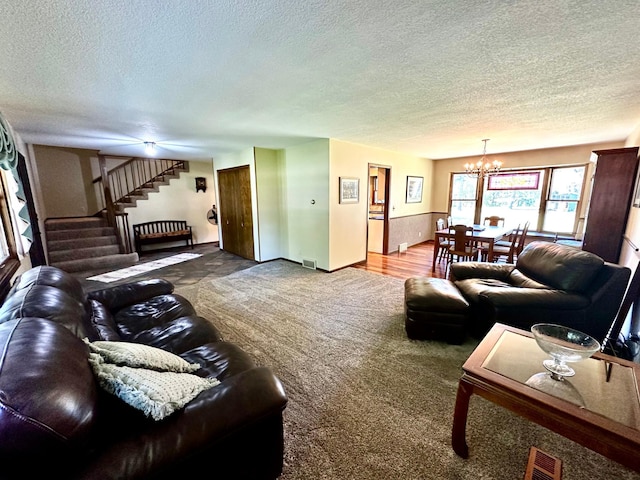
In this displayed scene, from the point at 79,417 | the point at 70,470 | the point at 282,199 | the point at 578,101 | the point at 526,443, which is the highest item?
the point at 578,101

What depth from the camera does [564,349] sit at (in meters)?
1.36

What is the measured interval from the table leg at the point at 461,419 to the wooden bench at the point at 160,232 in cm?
714

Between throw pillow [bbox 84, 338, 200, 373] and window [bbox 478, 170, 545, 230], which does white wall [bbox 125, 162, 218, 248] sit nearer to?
throw pillow [bbox 84, 338, 200, 373]

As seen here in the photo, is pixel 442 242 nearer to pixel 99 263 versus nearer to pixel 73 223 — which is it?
pixel 99 263

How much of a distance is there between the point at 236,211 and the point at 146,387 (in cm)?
532

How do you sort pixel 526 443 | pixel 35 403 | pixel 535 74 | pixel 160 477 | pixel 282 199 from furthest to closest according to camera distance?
1. pixel 282 199
2. pixel 535 74
3. pixel 526 443
4. pixel 160 477
5. pixel 35 403

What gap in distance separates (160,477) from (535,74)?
127 inches

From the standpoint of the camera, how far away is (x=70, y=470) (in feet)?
2.37

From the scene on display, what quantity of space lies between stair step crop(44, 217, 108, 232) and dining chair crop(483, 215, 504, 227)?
8.83 metres

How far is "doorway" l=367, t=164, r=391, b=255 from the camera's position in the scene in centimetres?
593

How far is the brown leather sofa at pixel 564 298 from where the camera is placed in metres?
2.12

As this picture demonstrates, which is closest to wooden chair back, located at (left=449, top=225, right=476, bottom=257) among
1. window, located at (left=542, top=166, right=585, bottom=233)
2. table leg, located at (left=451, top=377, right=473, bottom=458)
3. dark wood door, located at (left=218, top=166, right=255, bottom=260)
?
window, located at (left=542, top=166, right=585, bottom=233)

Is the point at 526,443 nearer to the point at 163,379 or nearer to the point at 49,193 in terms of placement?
the point at 163,379

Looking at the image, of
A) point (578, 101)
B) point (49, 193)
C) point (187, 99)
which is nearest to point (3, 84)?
point (187, 99)
